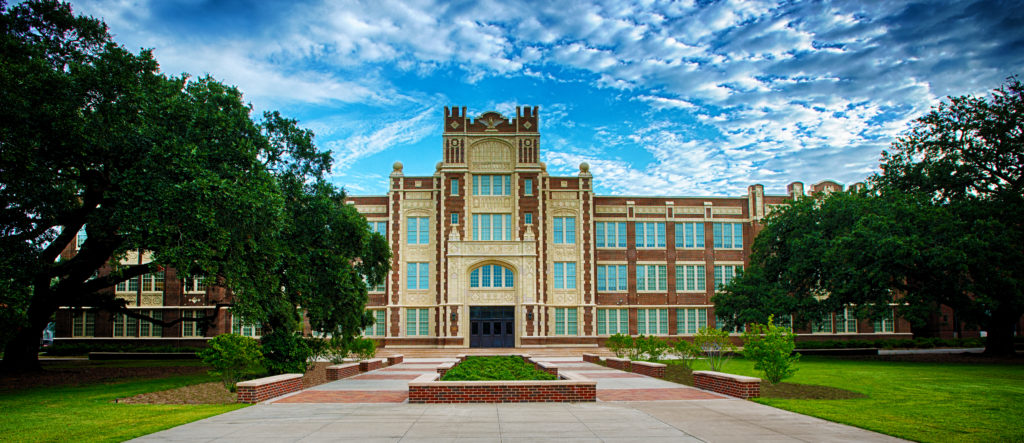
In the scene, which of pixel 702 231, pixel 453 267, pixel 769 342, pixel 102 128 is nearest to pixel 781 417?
pixel 769 342

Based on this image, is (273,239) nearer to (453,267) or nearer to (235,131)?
(235,131)

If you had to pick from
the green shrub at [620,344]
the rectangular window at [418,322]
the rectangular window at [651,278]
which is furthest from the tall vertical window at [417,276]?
the green shrub at [620,344]

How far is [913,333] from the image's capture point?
1999 inches

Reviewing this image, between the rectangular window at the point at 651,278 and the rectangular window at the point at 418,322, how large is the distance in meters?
15.4

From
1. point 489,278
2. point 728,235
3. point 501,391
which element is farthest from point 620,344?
point 728,235

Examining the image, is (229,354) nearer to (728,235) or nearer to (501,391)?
(501,391)

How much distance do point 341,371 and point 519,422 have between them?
1163 cm

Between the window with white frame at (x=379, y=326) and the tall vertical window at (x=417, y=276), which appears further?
the tall vertical window at (x=417, y=276)

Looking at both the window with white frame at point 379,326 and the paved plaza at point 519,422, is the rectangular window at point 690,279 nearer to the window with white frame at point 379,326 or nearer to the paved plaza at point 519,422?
the window with white frame at point 379,326

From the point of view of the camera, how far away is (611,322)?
158 feet

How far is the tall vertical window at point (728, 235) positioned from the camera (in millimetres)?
49219

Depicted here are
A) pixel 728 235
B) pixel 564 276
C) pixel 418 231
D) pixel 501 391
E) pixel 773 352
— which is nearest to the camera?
pixel 501 391

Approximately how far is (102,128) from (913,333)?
5389 centimetres

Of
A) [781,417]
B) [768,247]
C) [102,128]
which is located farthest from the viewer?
[768,247]
